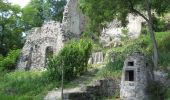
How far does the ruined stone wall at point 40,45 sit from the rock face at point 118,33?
11.0 ft

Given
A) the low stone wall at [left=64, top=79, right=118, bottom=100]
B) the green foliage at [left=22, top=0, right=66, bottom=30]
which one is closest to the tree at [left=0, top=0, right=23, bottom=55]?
the green foliage at [left=22, top=0, right=66, bottom=30]

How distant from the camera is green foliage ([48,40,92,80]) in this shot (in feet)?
78.2

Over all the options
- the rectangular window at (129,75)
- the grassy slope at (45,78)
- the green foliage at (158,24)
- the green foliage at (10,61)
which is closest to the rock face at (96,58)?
the grassy slope at (45,78)

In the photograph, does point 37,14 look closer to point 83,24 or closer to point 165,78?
point 83,24

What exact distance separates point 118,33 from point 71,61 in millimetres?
8114

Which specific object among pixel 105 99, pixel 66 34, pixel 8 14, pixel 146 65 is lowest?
pixel 105 99

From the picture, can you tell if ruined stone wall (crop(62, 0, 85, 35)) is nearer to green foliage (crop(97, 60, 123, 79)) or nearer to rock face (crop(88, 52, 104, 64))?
rock face (crop(88, 52, 104, 64))

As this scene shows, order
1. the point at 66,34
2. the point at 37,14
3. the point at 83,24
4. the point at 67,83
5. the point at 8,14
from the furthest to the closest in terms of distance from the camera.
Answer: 1. the point at 37,14
2. the point at 8,14
3. the point at 83,24
4. the point at 66,34
5. the point at 67,83

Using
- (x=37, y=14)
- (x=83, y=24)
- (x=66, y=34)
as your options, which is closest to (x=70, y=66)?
(x=66, y=34)

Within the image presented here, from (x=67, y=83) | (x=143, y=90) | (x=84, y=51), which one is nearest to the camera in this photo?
(x=143, y=90)

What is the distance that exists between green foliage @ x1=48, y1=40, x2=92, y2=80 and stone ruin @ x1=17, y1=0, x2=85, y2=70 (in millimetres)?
6186

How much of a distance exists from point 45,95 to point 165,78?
6.11 metres

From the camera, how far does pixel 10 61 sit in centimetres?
3209

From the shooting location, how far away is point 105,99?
21.7m
